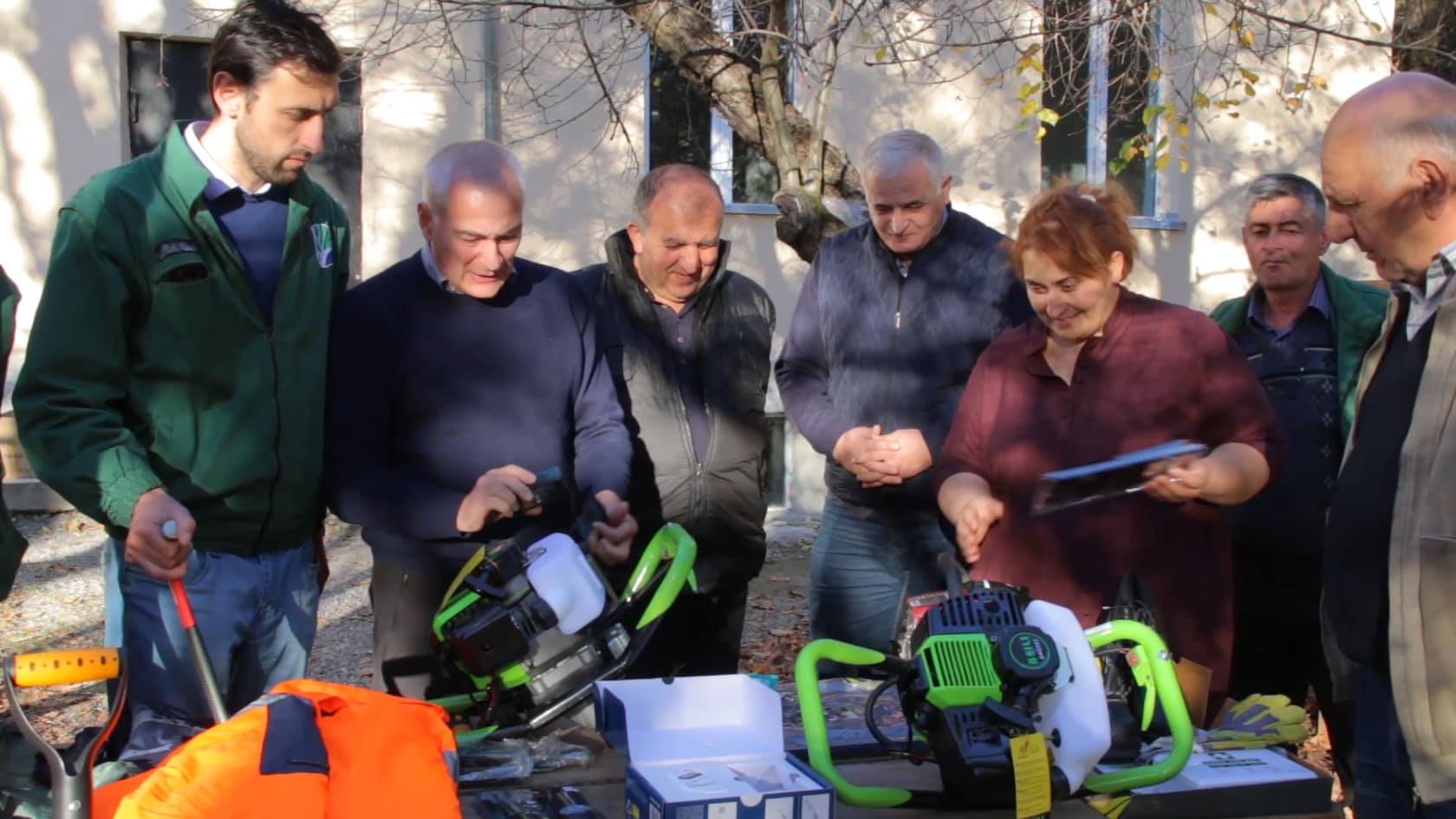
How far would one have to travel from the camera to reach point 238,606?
2607 mm

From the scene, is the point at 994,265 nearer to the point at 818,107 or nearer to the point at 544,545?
the point at 544,545

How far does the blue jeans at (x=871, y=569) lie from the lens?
3.41 metres

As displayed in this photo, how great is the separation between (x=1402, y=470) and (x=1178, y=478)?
489 mm

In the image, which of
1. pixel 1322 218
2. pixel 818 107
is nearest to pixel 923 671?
pixel 1322 218

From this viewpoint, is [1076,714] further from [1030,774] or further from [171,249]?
[171,249]

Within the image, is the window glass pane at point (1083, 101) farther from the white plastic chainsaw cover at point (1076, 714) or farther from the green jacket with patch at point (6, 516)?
the green jacket with patch at point (6, 516)

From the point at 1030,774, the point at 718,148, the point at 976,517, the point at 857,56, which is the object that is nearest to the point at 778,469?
the point at 718,148

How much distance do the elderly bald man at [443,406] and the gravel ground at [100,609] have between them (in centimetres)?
226

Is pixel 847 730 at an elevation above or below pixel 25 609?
above

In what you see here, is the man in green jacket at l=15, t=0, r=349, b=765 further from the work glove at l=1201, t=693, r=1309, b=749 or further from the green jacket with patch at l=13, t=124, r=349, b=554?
the work glove at l=1201, t=693, r=1309, b=749

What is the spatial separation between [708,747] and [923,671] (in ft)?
1.20

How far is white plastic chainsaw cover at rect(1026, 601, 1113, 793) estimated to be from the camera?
197cm

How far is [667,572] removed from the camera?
2469 mm

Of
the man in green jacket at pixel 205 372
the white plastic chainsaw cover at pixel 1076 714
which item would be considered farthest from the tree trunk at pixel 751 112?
the white plastic chainsaw cover at pixel 1076 714
